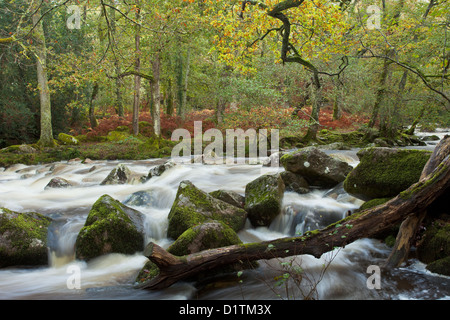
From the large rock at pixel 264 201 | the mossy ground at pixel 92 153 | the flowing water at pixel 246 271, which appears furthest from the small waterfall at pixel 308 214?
the mossy ground at pixel 92 153

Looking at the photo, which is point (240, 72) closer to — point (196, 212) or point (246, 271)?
point (196, 212)

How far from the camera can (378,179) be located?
521cm

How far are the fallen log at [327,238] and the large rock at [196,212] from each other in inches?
53.1

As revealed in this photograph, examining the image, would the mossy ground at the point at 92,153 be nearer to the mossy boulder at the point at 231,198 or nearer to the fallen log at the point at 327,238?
the mossy boulder at the point at 231,198

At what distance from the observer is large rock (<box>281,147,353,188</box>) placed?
7230mm

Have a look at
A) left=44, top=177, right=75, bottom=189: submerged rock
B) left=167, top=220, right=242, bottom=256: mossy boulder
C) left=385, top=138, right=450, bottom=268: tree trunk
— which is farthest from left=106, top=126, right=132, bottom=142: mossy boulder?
left=385, top=138, right=450, bottom=268: tree trunk

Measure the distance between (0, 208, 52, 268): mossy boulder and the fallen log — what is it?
6.38ft

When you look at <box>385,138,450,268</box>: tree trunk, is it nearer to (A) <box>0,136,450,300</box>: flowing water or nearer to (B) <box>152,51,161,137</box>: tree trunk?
(A) <box>0,136,450,300</box>: flowing water

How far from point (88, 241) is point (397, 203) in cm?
469

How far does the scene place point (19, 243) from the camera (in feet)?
14.2

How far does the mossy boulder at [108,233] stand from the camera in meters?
4.49

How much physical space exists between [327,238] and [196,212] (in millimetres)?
2393
